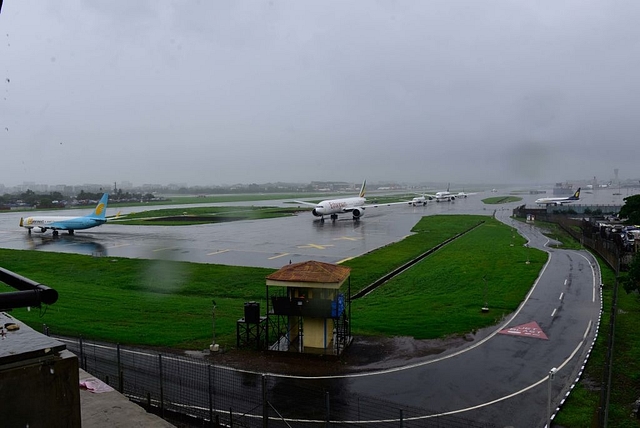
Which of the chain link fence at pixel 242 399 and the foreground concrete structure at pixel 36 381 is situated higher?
the foreground concrete structure at pixel 36 381

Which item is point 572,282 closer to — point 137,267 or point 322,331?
point 322,331

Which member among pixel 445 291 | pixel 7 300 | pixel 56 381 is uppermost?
pixel 7 300

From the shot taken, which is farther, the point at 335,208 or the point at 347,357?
the point at 335,208

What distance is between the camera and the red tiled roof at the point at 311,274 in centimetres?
2064

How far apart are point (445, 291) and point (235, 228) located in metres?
50.1

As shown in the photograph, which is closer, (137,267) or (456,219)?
(137,267)

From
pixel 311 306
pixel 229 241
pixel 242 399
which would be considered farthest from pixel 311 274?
pixel 229 241

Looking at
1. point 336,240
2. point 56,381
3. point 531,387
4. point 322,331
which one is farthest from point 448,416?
point 336,240

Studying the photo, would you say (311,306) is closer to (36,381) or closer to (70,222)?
(36,381)

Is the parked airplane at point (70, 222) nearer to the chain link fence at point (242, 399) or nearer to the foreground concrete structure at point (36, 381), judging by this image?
the chain link fence at point (242, 399)

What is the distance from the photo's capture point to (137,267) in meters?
42.3

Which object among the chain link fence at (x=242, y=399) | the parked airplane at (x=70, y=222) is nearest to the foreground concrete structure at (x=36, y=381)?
the chain link fence at (x=242, y=399)

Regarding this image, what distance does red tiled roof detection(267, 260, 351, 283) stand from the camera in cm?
2064

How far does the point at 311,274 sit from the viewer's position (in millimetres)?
21031
